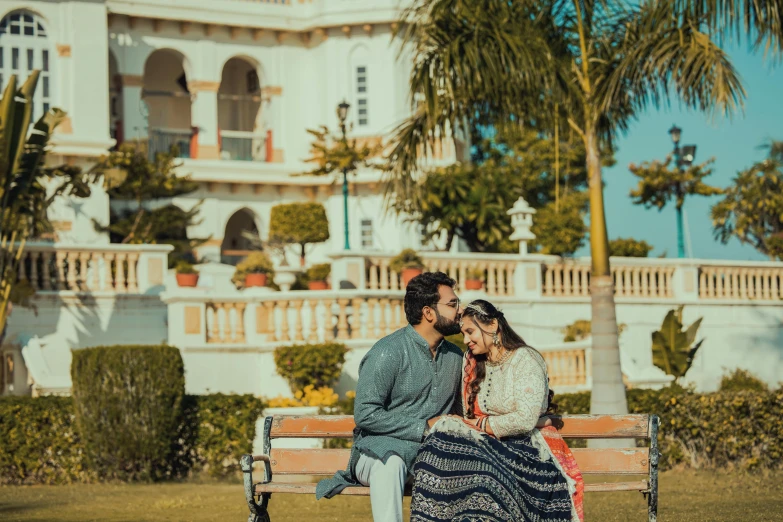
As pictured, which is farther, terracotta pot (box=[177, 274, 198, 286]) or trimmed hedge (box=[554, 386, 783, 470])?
terracotta pot (box=[177, 274, 198, 286])

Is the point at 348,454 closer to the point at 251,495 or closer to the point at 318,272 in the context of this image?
the point at 251,495

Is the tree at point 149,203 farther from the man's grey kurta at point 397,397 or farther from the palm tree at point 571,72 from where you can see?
the man's grey kurta at point 397,397

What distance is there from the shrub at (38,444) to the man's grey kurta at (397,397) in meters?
7.21

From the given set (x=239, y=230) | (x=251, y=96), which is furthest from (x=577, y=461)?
(x=251, y=96)

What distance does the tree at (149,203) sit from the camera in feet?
82.4

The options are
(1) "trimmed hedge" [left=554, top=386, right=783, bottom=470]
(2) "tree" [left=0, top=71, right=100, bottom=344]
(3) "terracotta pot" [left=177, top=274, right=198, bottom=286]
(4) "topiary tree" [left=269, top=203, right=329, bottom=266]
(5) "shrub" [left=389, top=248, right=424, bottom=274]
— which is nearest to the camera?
(1) "trimmed hedge" [left=554, top=386, right=783, bottom=470]

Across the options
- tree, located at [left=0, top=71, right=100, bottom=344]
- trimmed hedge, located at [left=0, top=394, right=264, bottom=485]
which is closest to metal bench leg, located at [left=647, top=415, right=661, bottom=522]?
trimmed hedge, located at [left=0, top=394, right=264, bottom=485]

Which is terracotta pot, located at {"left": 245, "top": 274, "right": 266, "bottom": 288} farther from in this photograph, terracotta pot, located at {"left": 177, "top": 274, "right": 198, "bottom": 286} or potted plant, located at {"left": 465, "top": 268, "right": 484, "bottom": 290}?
potted plant, located at {"left": 465, "top": 268, "right": 484, "bottom": 290}

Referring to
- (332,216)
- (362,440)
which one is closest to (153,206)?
(332,216)

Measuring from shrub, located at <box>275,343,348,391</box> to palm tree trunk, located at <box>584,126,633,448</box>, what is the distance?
522 cm

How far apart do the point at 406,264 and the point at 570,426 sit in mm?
13358

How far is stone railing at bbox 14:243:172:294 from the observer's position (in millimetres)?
20266

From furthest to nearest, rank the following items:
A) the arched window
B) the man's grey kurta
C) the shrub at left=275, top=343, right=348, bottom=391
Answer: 1. the arched window
2. the shrub at left=275, top=343, right=348, bottom=391
3. the man's grey kurta

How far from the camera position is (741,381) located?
24516 millimetres
